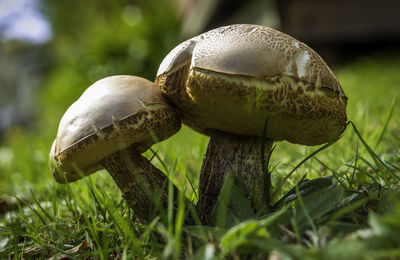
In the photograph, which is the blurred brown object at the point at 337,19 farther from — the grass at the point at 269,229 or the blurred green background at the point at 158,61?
the grass at the point at 269,229

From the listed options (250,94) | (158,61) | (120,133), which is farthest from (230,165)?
(158,61)

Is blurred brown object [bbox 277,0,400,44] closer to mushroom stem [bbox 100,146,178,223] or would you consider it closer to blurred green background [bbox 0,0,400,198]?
blurred green background [bbox 0,0,400,198]

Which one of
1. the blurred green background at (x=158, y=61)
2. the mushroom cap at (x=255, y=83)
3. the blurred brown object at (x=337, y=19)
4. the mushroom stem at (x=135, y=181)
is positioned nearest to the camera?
the mushroom cap at (x=255, y=83)

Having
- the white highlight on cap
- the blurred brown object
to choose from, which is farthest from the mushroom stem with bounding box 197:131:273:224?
the blurred brown object

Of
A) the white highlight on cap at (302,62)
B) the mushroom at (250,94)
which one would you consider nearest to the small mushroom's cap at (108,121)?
the mushroom at (250,94)

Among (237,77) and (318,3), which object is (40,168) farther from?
(318,3)

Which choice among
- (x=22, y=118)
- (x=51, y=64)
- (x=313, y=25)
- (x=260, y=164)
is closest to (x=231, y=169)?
(x=260, y=164)

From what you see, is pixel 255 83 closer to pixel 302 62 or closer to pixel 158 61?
pixel 302 62
